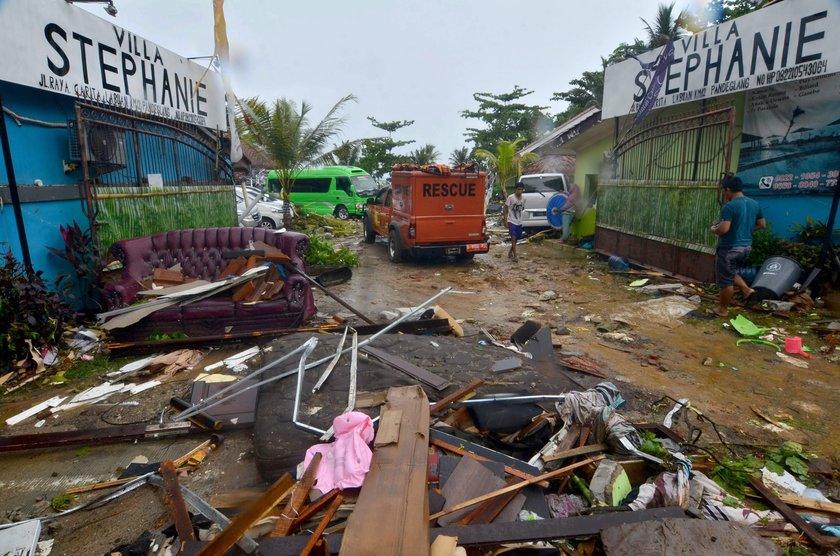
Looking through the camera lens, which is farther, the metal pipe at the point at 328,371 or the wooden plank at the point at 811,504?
the metal pipe at the point at 328,371

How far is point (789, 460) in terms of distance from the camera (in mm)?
3318

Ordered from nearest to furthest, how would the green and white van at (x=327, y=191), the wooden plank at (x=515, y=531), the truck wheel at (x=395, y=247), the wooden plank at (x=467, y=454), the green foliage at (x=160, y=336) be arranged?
the wooden plank at (x=515, y=531) → the wooden plank at (x=467, y=454) → the green foliage at (x=160, y=336) → the truck wheel at (x=395, y=247) → the green and white van at (x=327, y=191)

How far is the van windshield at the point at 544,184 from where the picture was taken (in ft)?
47.9

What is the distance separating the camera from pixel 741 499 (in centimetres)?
281

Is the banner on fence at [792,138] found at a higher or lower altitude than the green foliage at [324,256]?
higher

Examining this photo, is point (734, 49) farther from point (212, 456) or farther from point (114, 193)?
point (114, 193)

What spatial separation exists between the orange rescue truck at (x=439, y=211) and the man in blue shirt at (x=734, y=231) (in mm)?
5041

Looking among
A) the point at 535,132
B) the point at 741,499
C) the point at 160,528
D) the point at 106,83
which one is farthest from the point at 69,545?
the point at 535,132

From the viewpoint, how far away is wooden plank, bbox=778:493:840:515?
8.83 ft

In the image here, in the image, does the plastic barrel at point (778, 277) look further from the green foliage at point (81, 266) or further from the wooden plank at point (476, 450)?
the green foliage at point (81, 266)

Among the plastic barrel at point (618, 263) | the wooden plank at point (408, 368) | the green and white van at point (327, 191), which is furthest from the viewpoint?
the green and white van at point (327, 191)

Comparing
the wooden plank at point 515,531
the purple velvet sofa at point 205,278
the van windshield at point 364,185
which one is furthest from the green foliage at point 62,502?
the van windshield at point 364,185

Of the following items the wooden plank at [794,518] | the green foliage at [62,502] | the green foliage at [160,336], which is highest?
the green foliage at [160,336]

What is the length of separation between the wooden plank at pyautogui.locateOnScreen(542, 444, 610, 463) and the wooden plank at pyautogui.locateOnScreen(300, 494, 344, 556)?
1308mm
